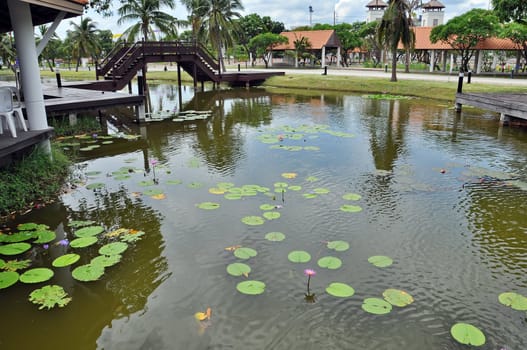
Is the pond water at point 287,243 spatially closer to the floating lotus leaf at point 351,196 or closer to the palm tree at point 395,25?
the floating lotus leaf at point 351,196

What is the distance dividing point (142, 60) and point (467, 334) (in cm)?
1858

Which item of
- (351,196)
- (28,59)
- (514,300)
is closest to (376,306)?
(514,300)

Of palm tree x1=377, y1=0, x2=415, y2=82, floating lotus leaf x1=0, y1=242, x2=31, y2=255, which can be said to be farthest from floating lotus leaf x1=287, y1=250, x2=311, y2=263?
palm tree x1=377, y1=0, x2=415, y2=82

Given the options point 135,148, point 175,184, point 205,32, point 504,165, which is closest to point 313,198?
point 175,184

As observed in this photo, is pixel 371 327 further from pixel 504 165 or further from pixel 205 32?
A: pixel 205 32

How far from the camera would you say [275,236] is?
15.9 feet

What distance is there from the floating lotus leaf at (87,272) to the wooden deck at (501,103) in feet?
35.8

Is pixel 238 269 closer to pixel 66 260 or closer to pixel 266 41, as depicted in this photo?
pixel 66 260

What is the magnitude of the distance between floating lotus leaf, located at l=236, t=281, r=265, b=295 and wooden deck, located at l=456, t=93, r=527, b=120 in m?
9.83

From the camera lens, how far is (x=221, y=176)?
7254 mm

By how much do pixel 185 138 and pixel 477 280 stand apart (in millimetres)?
8070

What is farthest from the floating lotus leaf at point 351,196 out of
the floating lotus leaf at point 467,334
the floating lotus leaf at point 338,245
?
the floating lotus leaf at point 467,334

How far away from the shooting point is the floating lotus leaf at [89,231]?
193 inches

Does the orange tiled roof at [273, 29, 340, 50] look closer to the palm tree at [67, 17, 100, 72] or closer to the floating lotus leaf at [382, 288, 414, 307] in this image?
the palm tree at [67, 17, 100, 72]
